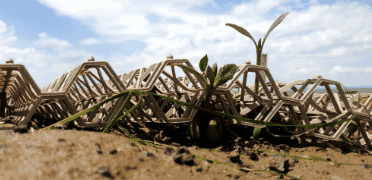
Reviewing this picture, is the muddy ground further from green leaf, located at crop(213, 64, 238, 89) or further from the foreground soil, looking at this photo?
green leaf, located at crop(213, 64, 238, 89)

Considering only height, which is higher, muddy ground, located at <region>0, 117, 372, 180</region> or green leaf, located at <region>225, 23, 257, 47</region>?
green leaf, located at <region>225, 23, 257, 47</region>

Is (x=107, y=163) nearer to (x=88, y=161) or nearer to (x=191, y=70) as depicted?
(x=88, y=161)

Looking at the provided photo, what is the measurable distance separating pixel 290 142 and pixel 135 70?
3.68 m

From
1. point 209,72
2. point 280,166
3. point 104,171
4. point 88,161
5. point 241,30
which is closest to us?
point 104,171

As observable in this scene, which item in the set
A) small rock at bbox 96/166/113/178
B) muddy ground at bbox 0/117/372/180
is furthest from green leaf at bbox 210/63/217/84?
small rock at bbox 96/166/113/178

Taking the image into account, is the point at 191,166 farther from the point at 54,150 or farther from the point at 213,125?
the point at 213,125

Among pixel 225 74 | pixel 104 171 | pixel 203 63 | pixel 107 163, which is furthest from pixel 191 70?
pixel 104 171

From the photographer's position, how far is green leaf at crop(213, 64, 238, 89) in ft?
13.1

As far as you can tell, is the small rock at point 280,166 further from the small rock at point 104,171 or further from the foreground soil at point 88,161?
the small rock at point 104,171

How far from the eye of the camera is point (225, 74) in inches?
158

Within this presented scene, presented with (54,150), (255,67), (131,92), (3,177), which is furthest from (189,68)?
(3,177)

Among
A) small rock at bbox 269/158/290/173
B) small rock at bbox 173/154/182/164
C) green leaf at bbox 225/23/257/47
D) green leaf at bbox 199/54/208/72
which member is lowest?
small rock at bbox 269/158/290/173

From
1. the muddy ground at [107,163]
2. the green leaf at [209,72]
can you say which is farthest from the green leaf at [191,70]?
the muddy ground at [107,163]

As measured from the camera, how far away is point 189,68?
388 centimetres
